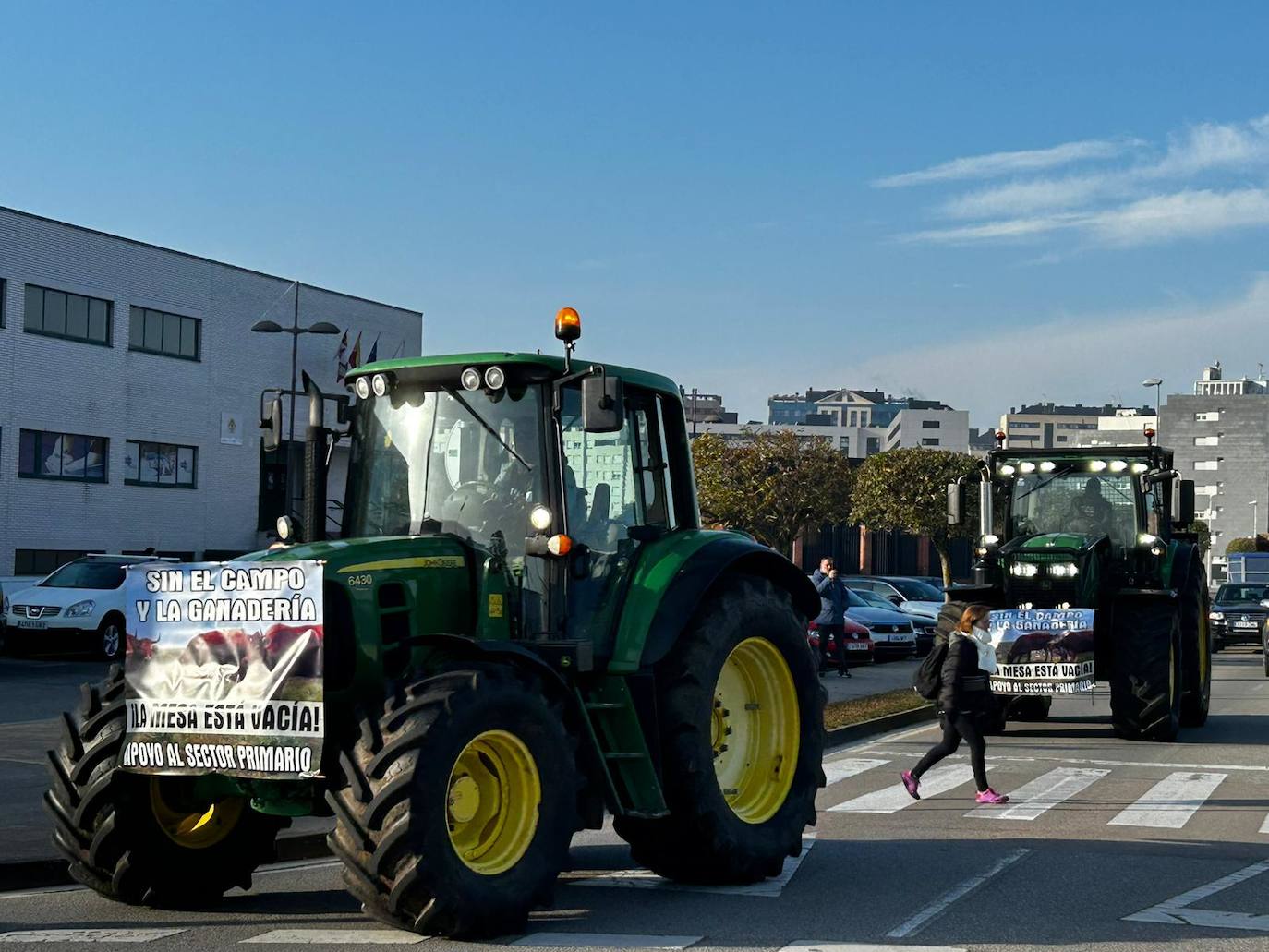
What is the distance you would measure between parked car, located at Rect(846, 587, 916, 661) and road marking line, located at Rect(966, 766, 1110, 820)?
1645 cm

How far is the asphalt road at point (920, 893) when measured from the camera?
7.75 meters

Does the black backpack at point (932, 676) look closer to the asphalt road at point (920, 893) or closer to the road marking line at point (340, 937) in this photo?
the asphalt road at point (920, 893)

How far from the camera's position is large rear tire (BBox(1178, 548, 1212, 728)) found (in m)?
19.5

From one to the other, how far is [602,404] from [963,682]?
250 inches

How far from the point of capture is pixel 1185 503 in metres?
19.4

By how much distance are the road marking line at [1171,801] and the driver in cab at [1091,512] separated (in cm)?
461

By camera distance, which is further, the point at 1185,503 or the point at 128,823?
the point at 1185,503

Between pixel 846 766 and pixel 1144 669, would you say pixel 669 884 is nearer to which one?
pixel 846 766

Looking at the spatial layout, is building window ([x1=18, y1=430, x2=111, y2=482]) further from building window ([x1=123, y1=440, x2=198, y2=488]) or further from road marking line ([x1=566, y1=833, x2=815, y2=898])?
road marking line ([x1=566, y1=833, x2=815, y2=898])

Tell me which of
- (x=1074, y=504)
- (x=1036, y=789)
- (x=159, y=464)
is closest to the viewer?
(x=1036, y=789)

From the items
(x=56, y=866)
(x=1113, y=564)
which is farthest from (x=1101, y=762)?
(x=56, y=866)

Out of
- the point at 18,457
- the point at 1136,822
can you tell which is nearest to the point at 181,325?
the point at 18,457

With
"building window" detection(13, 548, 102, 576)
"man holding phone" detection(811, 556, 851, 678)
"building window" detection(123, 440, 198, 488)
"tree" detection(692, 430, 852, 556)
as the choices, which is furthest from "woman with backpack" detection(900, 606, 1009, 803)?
"tree" detection(692, 430, 852, 556)

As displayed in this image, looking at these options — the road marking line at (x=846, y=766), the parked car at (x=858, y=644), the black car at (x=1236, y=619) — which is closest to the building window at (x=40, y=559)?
the parked car at (x=858, y=644)
